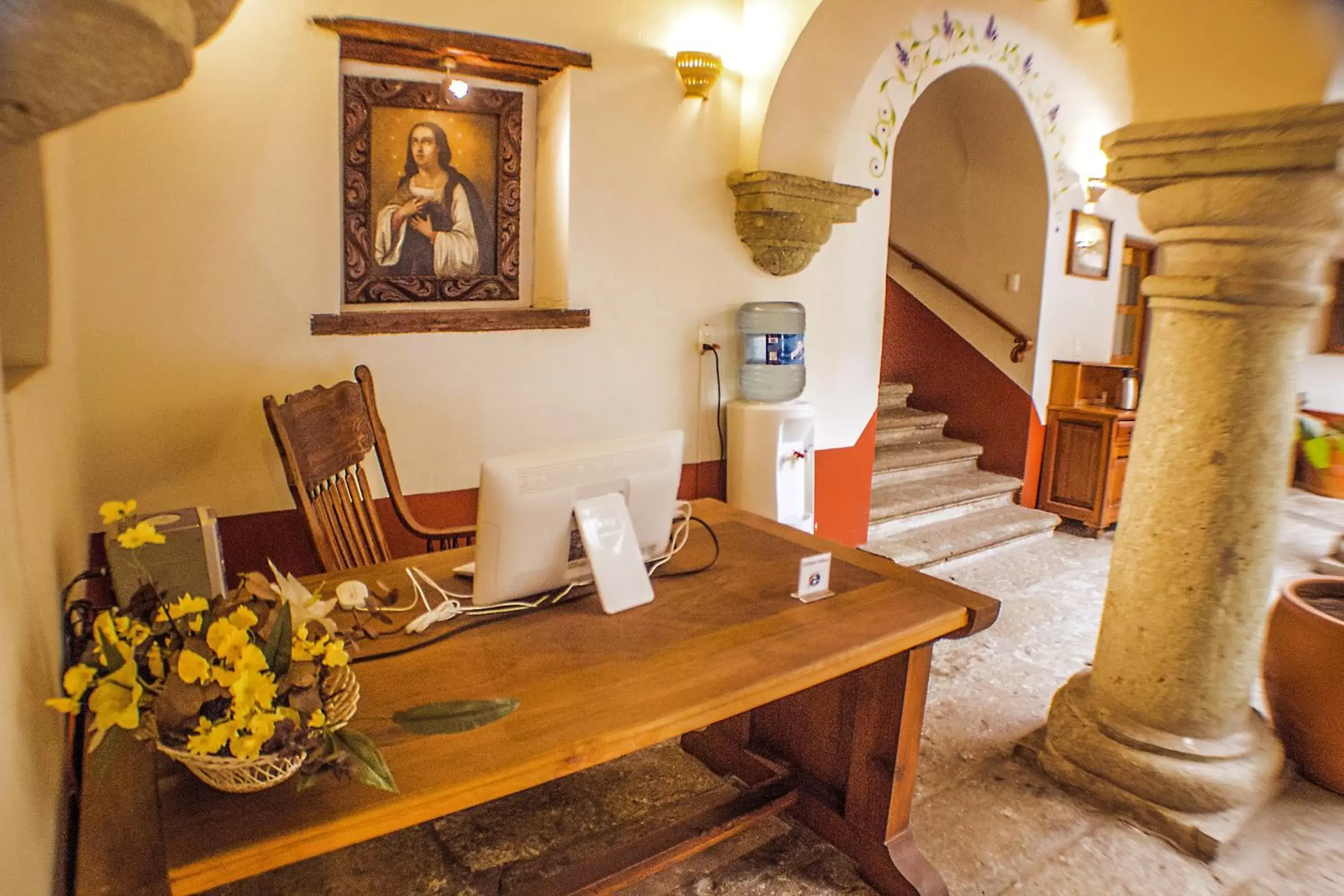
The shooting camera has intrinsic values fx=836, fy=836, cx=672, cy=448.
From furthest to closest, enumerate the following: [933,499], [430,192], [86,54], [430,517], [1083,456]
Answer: [1083,456] → [933,499] → [430,517] → [430,192] → [86,54]

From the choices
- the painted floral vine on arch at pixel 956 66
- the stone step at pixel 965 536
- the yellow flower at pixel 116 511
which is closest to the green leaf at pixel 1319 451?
the stone step at pixel 965 536

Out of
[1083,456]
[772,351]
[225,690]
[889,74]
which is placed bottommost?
[1083,456]

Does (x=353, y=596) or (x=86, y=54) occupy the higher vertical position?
(x=86, y=54)

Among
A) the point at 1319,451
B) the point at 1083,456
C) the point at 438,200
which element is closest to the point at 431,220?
the point at 438,200

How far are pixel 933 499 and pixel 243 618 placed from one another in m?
4.25

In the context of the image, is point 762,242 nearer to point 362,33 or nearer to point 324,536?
point 362,33

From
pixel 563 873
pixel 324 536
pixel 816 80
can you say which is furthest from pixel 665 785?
pixel 816 80

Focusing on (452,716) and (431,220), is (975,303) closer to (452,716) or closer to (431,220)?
(431,220)

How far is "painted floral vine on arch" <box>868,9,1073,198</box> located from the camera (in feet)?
13.1

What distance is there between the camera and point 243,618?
0.94 m

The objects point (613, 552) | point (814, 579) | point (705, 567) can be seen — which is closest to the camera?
point (613, 552)

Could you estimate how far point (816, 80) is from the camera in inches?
132

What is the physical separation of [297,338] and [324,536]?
0.86 metres

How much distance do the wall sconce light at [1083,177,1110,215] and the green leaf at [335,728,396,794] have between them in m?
5.45
